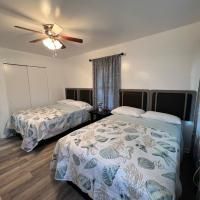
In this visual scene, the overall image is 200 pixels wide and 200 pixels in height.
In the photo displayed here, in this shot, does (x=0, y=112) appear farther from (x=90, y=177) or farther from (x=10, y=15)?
(x=90, y=177)

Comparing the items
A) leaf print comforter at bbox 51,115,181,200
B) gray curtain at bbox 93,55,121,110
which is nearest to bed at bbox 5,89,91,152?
gray curtain at bbox 93,55,121,110

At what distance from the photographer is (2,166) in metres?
2.11

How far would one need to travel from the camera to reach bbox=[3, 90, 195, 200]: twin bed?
95 cm

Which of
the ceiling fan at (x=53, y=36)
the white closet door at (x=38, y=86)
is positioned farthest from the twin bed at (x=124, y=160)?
the white closet door at (x=38, y=86)

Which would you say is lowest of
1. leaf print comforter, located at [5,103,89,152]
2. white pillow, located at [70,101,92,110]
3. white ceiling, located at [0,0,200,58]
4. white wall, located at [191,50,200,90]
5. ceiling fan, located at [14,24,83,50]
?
leaf print comforter, located at [5,103,89,152]

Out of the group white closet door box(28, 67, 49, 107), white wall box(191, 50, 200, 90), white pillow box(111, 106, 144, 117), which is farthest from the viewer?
white closet door box(28, 67, 49, 107)

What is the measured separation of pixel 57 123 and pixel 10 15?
7.03 feet

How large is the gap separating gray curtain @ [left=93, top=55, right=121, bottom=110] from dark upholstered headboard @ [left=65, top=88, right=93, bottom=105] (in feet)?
0.96

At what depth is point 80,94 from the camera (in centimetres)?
416

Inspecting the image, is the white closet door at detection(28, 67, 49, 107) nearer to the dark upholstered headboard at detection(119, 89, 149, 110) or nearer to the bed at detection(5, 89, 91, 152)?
the bed at detection(5, 89, 91, 152)

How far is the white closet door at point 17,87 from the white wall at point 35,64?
0.38 ft

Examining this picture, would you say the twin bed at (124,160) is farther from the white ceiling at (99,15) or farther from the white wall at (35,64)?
the white wall at (35,64)

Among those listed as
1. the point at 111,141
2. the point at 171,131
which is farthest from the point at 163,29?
the point at 111,141

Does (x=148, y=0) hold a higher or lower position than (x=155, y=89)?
higher
